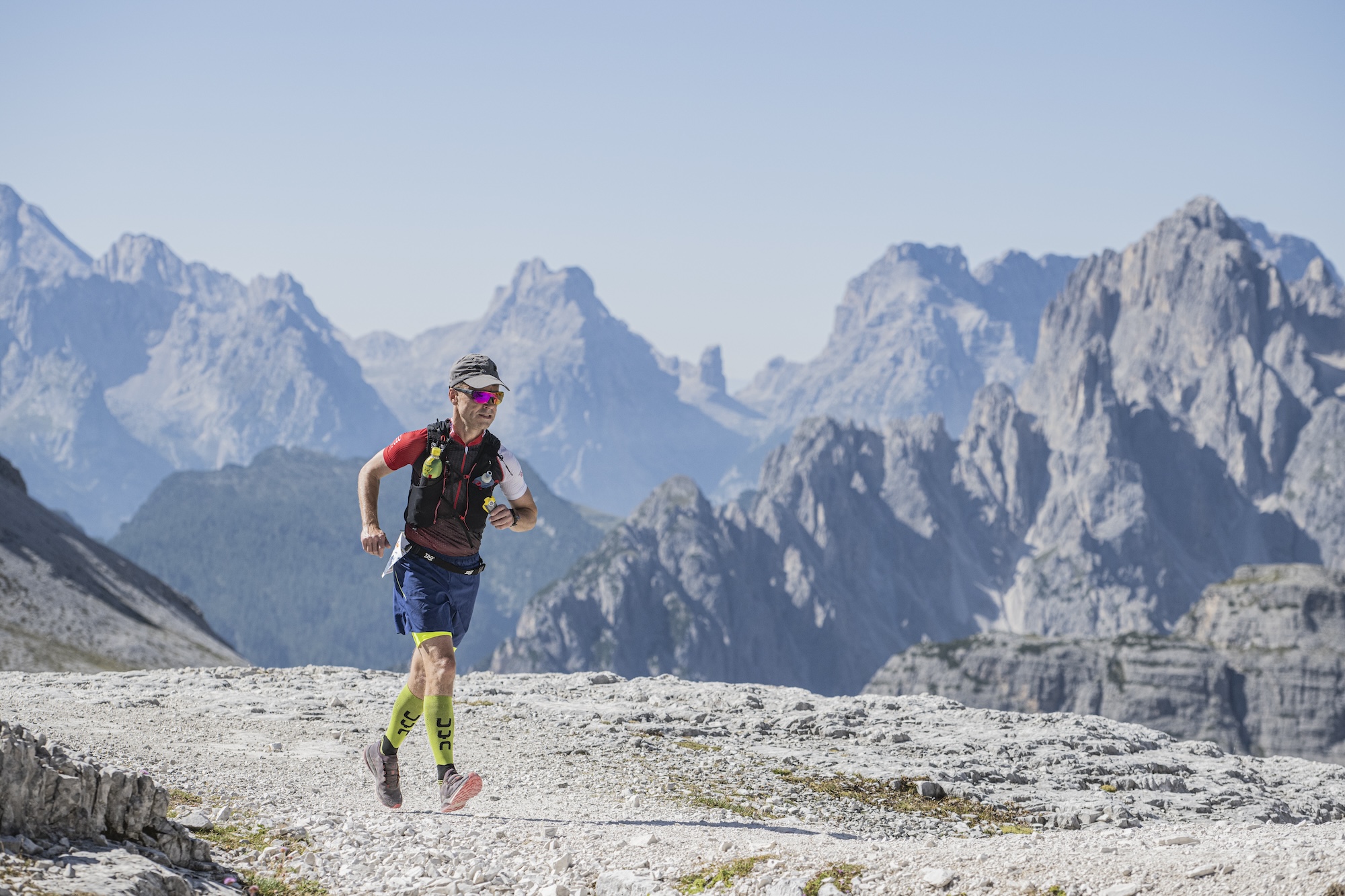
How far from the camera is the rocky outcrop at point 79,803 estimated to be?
31.9 feet

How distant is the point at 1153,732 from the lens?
1020 inches

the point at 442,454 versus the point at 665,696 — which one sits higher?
the point at 442,454

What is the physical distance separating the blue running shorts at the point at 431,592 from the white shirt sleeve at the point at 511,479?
0.91 m

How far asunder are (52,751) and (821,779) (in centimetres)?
1217

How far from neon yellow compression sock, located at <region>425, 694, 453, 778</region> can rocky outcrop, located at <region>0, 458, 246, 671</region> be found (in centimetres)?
7520

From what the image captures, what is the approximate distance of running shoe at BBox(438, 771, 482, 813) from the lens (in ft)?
46.6

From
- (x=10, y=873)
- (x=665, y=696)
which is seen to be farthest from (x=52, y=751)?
(x=665, y=696)

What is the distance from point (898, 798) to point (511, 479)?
8.53m

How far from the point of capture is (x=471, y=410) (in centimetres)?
1446

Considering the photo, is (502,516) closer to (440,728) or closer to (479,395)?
(479,395)

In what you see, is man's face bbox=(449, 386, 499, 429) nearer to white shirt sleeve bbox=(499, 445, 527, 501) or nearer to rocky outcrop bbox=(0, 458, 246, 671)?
white shirt sleeve bbox=(499, 445, 527, 501)

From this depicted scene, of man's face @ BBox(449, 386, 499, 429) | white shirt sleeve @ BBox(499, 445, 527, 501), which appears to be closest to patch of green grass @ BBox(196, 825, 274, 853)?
white shirt sleeve @ BBox(499, 445, 527, 501)

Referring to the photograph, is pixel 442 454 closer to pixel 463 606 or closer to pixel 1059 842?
pixel 463 606

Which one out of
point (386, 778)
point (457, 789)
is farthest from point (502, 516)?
point (386, 778)
